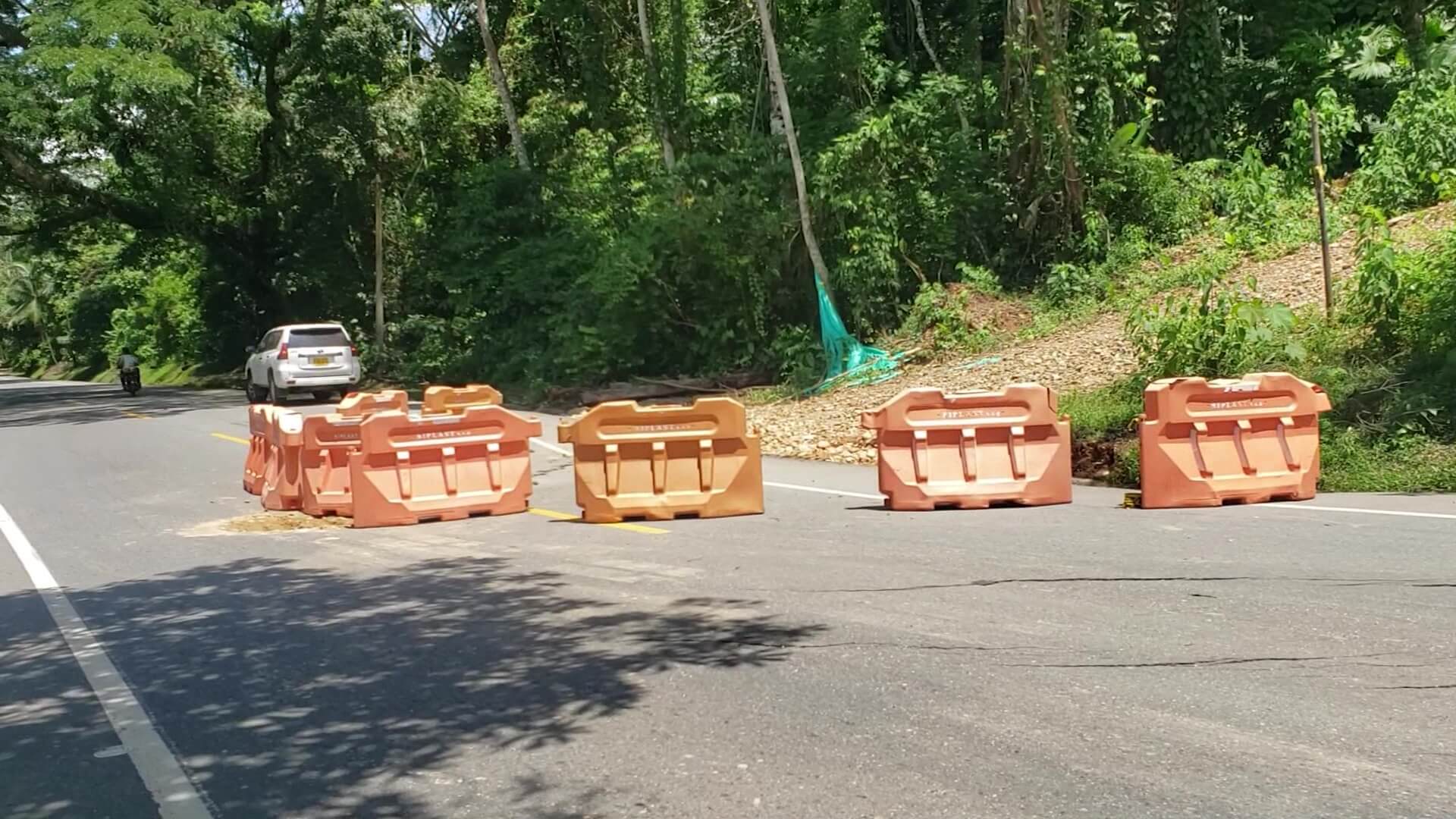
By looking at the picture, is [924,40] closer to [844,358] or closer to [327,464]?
[844,358]

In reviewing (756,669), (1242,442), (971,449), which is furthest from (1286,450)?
(756,669)

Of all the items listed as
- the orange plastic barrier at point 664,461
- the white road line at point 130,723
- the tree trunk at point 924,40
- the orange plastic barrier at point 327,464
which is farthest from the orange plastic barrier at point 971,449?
the tree trunk at point 924,40

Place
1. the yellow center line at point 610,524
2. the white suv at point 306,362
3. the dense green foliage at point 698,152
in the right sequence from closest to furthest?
1. the yellow center line at point 610,524
2. the dense green foliage at point 698,152
3. the white suv at point 306,362

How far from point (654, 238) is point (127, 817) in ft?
64.3

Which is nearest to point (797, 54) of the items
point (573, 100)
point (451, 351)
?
point (573, 100)

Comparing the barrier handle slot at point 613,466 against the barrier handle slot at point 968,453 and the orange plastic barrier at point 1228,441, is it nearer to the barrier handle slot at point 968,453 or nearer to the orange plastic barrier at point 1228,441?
the barrier handle slot at point 968,453

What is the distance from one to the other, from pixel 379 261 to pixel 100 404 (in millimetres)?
7768

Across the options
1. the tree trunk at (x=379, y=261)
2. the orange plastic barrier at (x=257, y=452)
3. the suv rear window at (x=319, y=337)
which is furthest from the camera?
the tree trunk at (x=379, y=261)

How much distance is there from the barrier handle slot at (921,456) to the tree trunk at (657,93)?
16.3 meters

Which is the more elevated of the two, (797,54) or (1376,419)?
(797,54)

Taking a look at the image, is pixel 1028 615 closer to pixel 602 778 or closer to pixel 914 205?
pixel 602 778

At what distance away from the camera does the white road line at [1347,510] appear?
375 inches

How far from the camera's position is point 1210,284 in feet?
47.4

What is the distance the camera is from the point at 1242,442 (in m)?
10.6
